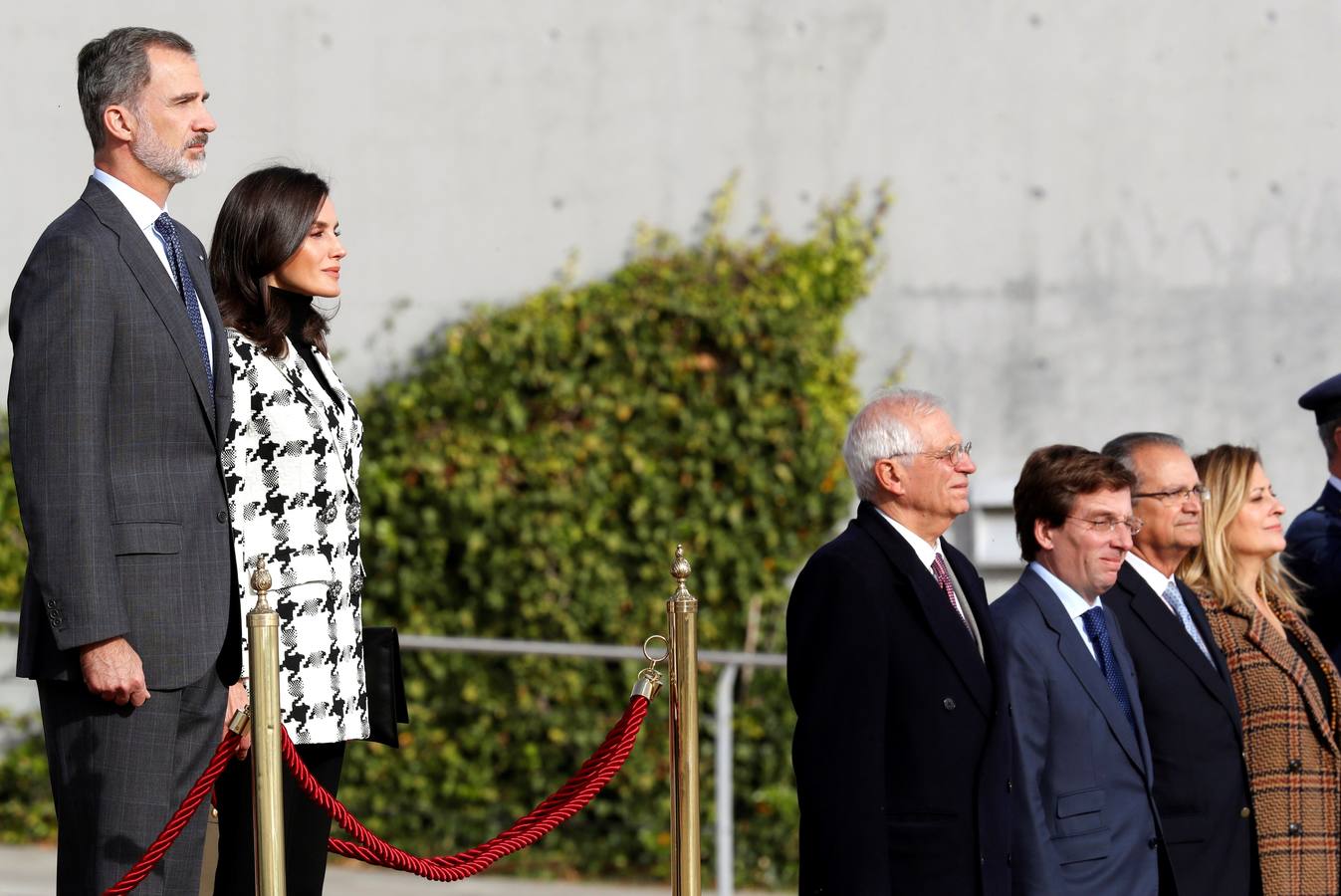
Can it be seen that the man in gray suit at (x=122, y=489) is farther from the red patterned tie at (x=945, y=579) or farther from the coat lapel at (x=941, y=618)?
the red patterned tie at (x=945, y=579)

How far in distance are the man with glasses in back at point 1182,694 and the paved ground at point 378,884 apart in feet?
11.3

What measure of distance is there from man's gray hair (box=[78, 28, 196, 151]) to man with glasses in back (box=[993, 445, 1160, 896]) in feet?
7.00

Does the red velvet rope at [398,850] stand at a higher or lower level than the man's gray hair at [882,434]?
lower

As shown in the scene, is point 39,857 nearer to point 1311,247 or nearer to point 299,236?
point 299,236

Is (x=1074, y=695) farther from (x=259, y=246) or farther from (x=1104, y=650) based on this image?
(x=259, y=246)

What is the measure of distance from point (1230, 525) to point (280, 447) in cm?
252

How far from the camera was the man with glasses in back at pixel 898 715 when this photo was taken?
3691mm

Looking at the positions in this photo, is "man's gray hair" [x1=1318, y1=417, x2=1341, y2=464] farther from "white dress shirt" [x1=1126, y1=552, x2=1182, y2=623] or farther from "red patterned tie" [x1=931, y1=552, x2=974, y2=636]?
"red patterned tie" [x1=931, y1=552, x2=974, y2=636]

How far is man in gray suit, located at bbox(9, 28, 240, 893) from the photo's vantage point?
10.9 ft

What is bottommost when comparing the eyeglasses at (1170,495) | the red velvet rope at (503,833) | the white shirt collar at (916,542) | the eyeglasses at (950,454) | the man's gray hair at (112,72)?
the red velvet rope at (503,833)

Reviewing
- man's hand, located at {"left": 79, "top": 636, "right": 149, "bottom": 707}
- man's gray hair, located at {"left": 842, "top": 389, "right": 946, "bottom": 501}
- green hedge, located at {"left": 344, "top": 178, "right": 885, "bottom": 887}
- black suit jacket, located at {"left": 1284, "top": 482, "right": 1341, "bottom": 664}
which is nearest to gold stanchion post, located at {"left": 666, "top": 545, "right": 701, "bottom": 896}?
man's gray hair, located at {"left": 842, "top": 389, "right": 946, "bottom": 501}

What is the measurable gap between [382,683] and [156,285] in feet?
3.06

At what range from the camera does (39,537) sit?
332 cm

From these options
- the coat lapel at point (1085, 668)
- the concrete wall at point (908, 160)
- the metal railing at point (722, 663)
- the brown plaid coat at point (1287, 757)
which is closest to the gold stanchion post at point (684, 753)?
the coat lapel at point (1085, 668)
